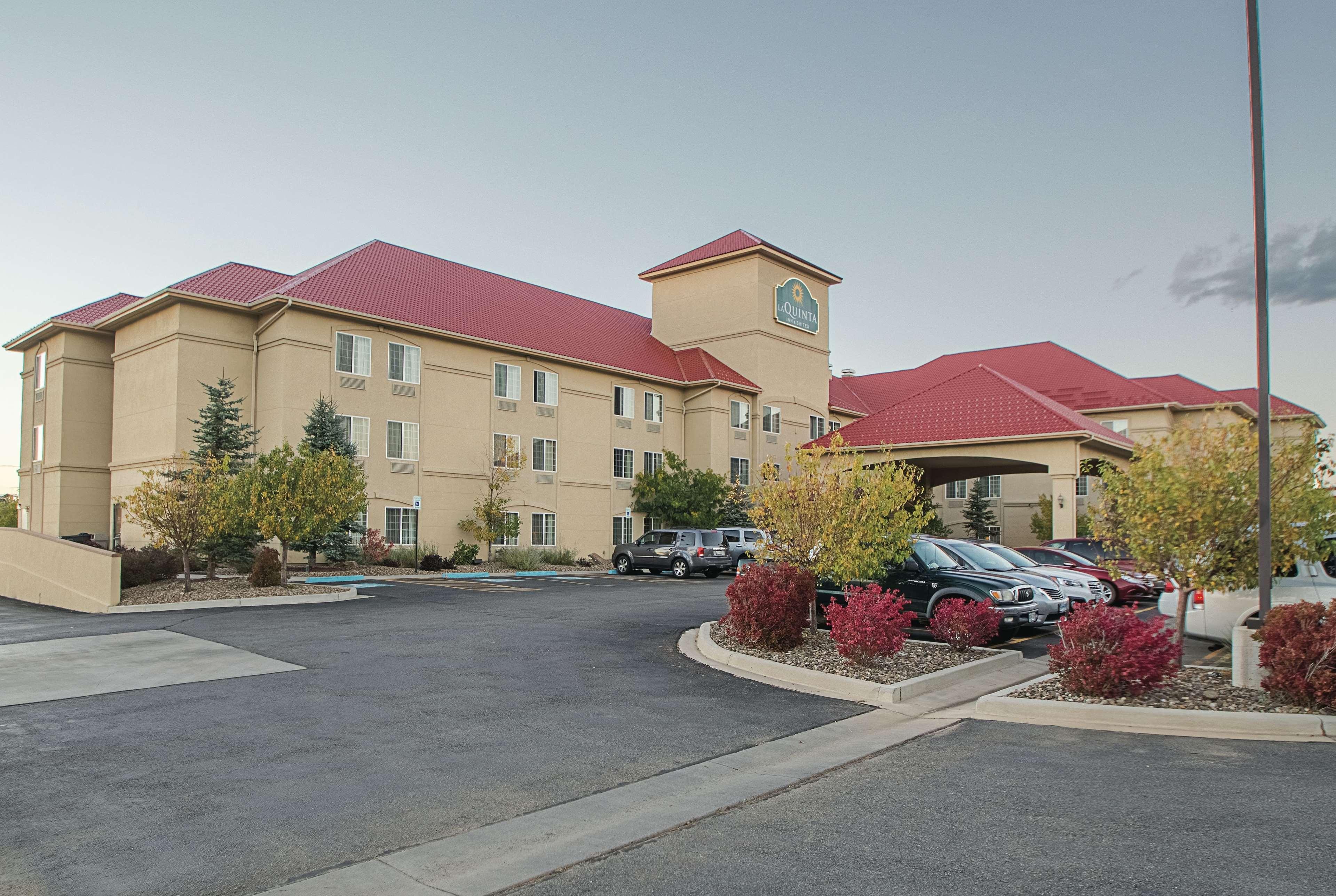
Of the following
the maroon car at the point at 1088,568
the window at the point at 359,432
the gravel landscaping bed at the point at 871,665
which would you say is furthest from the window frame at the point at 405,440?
the gravel landscaping bed at the point at 871,665

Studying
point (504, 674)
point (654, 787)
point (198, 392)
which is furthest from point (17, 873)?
point (198, 392)

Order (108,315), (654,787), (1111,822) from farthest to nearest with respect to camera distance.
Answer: (108,315) → (654,787) → (1111,822)

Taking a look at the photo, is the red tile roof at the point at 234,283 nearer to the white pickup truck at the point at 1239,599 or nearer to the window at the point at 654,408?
the window at the point at 654,408

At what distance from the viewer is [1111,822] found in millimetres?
5680

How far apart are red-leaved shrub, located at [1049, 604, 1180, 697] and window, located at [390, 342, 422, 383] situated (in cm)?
2739

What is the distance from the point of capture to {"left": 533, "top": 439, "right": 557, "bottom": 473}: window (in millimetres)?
37250

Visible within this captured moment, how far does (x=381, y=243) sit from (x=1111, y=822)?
125ft

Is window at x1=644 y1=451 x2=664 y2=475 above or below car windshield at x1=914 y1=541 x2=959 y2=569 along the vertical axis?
above

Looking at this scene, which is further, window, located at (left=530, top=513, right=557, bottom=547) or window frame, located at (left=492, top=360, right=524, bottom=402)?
window, located at (left=530, top=513, right=557, bottom=547)

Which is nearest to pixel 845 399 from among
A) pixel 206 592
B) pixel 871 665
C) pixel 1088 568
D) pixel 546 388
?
pixel 546 388

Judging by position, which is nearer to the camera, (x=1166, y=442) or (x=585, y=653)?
(x=1166, y=442)

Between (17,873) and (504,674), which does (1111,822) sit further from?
(504,674)

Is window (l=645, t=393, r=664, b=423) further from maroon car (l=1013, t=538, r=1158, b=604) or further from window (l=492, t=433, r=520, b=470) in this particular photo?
maroon car (l=1013, t=538, r=1158, b=604)

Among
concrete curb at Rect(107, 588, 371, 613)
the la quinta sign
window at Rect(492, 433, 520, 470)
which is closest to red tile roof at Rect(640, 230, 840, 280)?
the la quinta sign
